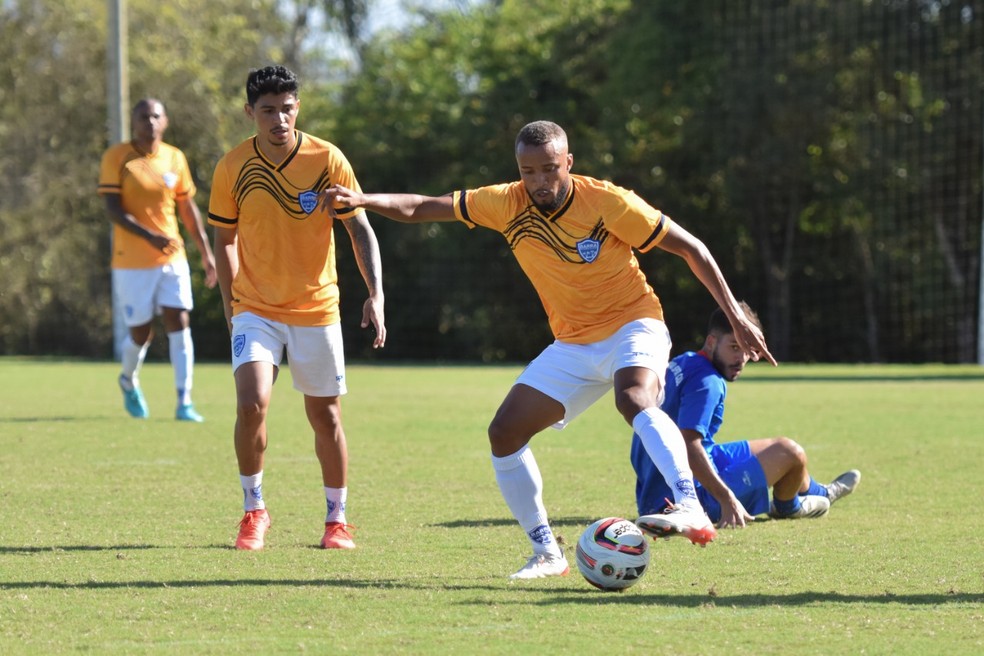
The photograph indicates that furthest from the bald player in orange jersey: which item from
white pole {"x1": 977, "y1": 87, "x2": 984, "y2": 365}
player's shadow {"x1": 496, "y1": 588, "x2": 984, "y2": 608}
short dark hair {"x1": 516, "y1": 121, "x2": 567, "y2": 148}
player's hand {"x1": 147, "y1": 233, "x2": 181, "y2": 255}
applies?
white pole {"x1": 977, "y1": 87, "x2": 984, "y2": 365}

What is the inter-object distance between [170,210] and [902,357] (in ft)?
57.7

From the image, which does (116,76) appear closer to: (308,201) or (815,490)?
(308,201)

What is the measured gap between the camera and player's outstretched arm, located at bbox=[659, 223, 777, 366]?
5.70 m

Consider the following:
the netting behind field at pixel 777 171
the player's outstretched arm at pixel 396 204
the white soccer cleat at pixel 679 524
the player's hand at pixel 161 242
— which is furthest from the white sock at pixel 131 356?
the netting behind field at pixel 777 171

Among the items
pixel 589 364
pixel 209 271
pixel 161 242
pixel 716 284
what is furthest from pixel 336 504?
pixel 161 242

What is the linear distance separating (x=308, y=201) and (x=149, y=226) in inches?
237

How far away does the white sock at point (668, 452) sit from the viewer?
5.32 m

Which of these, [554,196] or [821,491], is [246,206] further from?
[821,491]

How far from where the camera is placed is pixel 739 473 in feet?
23.6

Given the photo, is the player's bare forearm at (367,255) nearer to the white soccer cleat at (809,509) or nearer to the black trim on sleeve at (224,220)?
the black trim on sleeve at (224,220)

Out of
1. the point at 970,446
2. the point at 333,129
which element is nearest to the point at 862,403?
the point at 970,446

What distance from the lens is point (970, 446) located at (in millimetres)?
10773

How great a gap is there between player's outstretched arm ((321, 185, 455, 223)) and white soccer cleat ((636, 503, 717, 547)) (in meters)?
1.46

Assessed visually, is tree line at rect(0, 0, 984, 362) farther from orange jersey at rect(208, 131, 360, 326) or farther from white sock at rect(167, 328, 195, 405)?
orange jersey at rect(208, 131, 360, 326)
